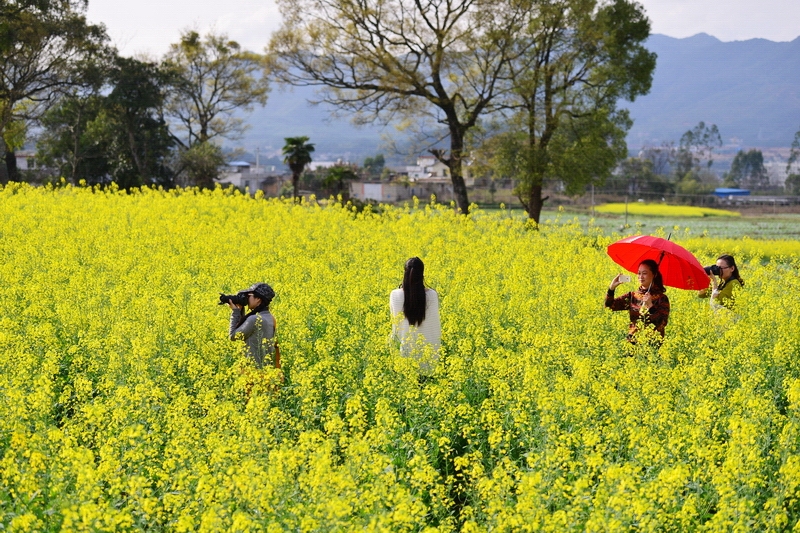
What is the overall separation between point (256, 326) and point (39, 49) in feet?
104

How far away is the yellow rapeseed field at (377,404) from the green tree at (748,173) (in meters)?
100

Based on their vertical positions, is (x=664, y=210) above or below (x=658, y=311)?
above

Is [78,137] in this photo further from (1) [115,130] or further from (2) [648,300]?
(2) [648,300]

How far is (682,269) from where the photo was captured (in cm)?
890

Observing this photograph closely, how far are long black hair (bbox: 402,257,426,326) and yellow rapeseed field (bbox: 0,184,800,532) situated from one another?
474 millimetres

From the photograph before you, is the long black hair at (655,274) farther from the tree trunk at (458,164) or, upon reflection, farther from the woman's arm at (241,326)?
the tree trunk at (458,164)

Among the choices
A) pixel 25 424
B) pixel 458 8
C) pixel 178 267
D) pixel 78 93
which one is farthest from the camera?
pixel 78 93

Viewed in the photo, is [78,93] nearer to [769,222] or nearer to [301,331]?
[301,331]

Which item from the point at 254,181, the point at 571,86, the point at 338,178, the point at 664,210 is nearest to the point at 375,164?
the point at 254,181

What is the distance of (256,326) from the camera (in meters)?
6.91

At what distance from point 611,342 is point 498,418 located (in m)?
2.50

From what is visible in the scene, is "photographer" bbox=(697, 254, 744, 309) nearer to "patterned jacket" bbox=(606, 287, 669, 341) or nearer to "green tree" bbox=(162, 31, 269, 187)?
"patterned jacket" bbox=(606, 287, 669, 341)

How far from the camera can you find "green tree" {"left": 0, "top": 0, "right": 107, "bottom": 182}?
1273 inches

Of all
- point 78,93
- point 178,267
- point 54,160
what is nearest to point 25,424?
point 178,267
